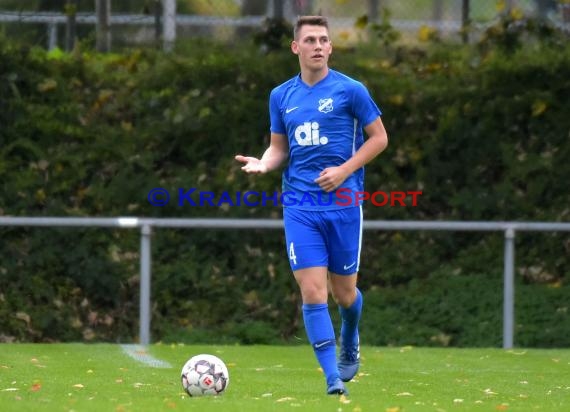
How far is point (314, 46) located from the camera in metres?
8.04

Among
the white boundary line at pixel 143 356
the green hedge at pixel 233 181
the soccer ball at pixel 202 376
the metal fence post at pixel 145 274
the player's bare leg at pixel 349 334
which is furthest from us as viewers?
the green hedge at pixel 233 181

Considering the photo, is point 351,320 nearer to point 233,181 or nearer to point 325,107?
point 325,107

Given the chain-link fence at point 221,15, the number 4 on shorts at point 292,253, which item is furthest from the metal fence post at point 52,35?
the number 4 on shorts at point 292,253

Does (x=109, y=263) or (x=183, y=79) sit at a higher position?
(x=183, y=79)

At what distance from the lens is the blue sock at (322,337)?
25.7ft

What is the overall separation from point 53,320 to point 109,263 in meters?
0.79

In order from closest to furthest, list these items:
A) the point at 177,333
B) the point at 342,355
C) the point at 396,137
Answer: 1. the point at 342,355
2. the point at 177,333
3. the point at 396,137

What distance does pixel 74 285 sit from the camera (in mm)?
13781

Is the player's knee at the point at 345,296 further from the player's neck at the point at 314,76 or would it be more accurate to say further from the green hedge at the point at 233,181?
the green hedge at the point at 233,181

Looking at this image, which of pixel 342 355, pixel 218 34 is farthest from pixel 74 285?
pixel 342 355

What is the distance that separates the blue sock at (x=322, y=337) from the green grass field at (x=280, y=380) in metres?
0.18

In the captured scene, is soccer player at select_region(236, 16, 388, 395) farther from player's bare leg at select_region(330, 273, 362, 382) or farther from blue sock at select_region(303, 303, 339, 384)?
player's bare leg at select_region(330, 273, 362, 382)

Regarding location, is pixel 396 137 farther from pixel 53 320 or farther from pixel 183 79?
pixel 53 320

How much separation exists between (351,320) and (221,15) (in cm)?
754
